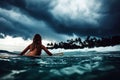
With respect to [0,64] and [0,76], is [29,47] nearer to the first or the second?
[0,64]

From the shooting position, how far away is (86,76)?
798 cm

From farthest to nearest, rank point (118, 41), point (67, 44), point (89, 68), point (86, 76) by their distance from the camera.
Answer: point (67, 44)
point (118, 41)
point (89, 68)
point (86, 76)

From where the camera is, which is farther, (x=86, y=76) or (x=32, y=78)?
(x=86, y=76)

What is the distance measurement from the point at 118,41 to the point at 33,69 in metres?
132

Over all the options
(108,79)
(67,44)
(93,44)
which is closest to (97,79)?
(108,79)

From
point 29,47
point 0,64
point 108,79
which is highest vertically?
point 29,47

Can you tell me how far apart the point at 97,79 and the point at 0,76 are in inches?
136

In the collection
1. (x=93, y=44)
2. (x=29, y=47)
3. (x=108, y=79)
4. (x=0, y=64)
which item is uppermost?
(x=93, y=44)

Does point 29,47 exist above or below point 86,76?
above

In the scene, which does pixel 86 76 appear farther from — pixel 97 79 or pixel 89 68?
pixel 89 68

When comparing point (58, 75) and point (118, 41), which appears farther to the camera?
point (118, 41)

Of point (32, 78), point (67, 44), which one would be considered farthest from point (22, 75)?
point (67, 44)

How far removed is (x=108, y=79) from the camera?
7.55m

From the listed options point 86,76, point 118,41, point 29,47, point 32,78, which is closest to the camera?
point 32,78
